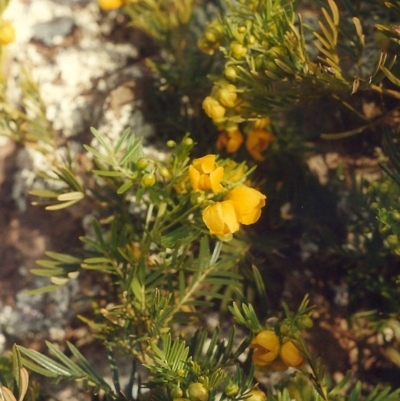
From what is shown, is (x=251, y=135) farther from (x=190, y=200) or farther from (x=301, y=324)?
(x=301, y=324)

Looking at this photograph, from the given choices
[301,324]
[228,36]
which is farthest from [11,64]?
[301,324]

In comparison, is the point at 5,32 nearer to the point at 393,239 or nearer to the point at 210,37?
the point at 210,37

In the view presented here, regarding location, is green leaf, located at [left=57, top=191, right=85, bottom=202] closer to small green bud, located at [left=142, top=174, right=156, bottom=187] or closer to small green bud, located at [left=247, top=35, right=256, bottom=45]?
small green bud, located at [left=142, top=174, right=156, bottom=187]

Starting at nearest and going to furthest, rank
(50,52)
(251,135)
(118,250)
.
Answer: (118,250)
(251,135)
(50,52)

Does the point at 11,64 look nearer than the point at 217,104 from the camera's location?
No

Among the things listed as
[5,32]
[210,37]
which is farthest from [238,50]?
[5,32]

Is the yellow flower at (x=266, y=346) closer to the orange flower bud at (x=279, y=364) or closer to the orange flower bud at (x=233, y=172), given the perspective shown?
the orange flower bud at (x=279, y=364)

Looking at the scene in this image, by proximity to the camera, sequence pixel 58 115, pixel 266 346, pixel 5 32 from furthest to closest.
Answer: pixel 58 115 < pixel 5 32 < pixel 266 346

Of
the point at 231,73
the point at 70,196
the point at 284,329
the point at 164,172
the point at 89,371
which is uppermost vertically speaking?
the point at 231,73
